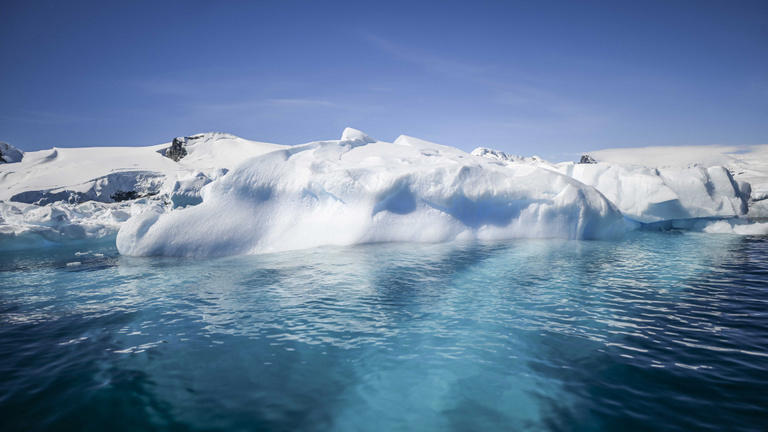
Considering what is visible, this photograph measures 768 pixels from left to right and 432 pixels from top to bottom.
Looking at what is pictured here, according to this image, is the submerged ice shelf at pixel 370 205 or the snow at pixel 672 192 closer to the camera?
the submerged ice shelf at pixel 370 205

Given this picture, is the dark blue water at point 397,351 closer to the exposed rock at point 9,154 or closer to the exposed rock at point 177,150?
the exposed rock at point 177,150

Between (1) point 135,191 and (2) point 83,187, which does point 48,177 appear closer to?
(2) point 83,187

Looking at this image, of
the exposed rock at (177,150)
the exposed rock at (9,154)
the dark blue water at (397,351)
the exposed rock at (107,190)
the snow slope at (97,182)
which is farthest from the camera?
the exposed rock at (177,150)

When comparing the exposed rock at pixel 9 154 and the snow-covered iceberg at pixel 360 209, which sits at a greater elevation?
the exposed rock at pixel 9 154

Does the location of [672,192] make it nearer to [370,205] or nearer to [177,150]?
[370,205]

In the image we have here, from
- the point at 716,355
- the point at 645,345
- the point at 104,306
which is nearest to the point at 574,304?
the point at 645,345

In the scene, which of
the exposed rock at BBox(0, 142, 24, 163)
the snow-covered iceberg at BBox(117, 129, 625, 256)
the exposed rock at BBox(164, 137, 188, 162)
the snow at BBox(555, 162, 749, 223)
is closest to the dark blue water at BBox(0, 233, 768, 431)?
the snow-covered iceberg at BBox(117, 129, 625, 256)

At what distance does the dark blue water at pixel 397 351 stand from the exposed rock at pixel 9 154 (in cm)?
4750

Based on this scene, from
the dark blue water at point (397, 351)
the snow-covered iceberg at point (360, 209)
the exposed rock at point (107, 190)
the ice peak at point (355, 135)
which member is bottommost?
the dark blue water at point (397, 351)

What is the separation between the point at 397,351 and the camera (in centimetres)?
479

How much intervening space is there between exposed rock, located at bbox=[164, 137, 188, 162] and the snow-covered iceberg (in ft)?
120

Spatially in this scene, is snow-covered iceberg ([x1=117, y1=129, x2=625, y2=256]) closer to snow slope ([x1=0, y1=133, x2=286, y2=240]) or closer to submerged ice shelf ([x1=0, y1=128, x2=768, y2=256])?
submerged ice shelf ([x1=0, y1=128, x2=768, y2=256])

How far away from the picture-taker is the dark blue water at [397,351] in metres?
3.50

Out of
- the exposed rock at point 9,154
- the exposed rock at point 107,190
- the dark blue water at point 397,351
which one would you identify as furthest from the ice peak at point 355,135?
the exposed rock at point 9,154
